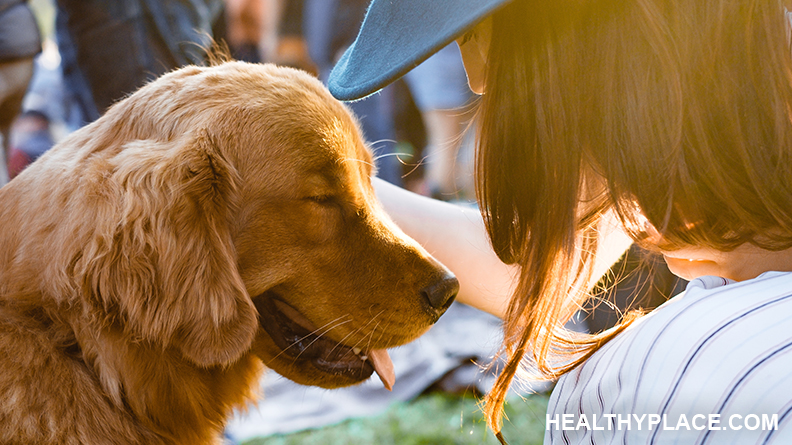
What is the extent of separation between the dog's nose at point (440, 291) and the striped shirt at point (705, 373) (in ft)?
2.27

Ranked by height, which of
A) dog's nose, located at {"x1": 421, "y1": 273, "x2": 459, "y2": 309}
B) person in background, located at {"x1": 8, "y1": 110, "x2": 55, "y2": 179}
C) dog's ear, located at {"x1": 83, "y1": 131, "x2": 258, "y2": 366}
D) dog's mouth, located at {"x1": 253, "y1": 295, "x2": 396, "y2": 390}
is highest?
dog's ear, located at {"x1": 83, "y1": 131, "x2": 258, "y2": 366}

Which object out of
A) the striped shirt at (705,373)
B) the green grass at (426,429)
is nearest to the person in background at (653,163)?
the striped shirt at (705,373)

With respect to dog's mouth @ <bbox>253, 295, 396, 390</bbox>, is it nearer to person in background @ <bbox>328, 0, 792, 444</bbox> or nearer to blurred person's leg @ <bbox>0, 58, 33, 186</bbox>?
person in background @ <bbox>328, 0, 792, 444</bbox>

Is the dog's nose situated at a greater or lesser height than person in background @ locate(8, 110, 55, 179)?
greater

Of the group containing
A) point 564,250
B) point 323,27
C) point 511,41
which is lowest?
point 323,27

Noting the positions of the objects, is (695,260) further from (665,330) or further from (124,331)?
(124,331)

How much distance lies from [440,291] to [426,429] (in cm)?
170

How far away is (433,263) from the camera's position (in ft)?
6.27

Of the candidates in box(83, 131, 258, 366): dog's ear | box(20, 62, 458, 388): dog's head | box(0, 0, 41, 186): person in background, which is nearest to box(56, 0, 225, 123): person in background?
box(0, 0, 41, 186): person in background

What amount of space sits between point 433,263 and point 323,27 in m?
5.10

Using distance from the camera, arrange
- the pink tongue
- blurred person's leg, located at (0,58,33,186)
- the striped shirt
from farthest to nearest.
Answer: blurred person's leg, located at (0,58,33,186) < the pink tongue < the striped shirt

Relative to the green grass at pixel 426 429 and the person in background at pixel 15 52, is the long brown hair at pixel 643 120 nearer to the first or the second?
the green grass at pixel 426 429

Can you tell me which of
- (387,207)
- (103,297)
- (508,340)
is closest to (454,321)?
(387,207)

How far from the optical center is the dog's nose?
1857mm
